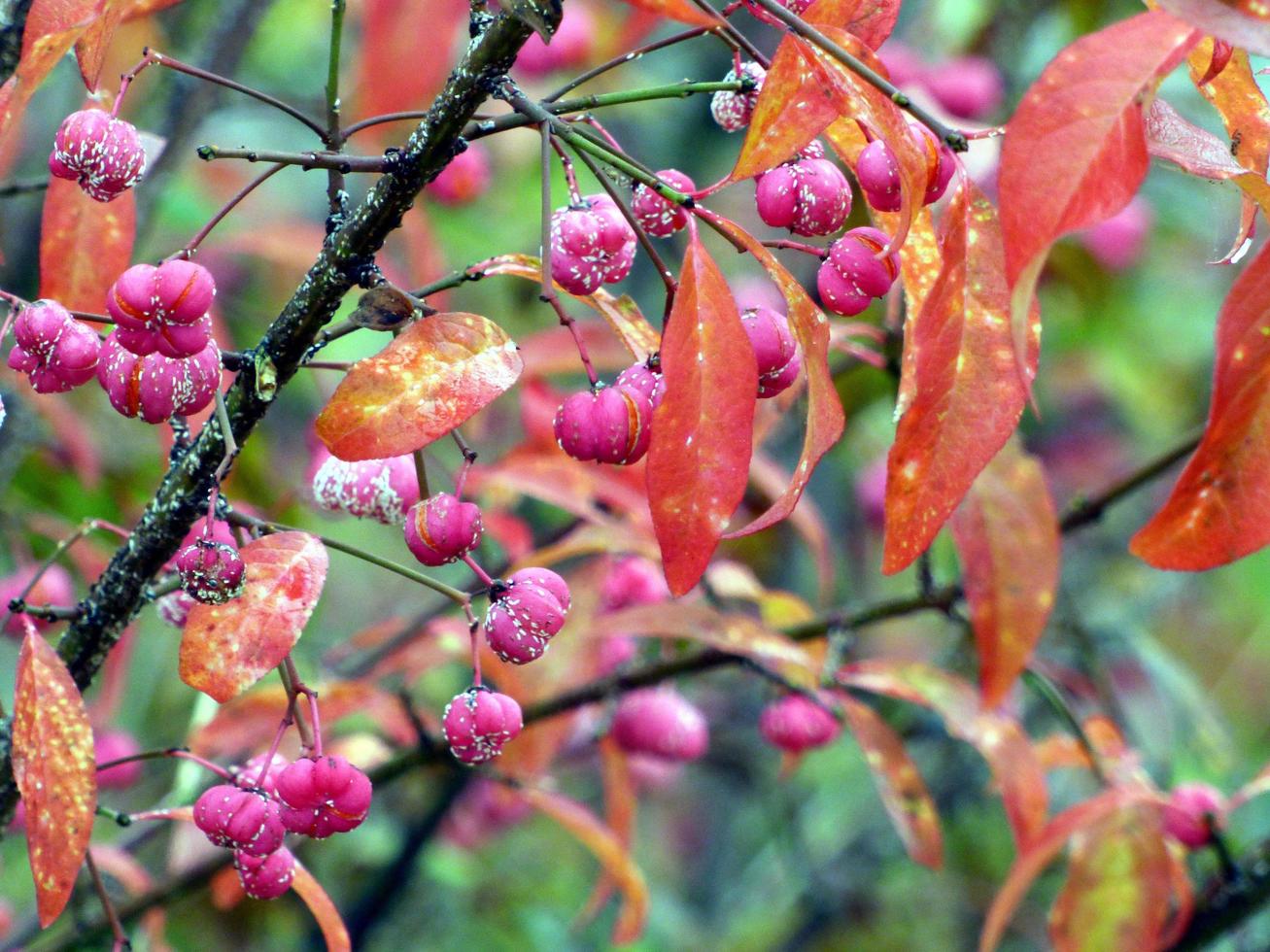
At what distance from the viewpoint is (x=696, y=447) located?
0.59 meters

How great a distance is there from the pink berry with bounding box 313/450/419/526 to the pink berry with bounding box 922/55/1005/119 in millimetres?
1620

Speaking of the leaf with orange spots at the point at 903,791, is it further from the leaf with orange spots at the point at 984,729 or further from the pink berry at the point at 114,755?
the pink berry at the point at 114,755

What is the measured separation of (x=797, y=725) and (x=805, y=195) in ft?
2.86

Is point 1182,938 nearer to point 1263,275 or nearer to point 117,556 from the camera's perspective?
point 1263,275

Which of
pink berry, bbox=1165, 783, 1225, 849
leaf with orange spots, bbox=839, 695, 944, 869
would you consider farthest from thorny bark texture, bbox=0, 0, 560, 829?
pink berry, bbox=1165, 783, 1225, 849

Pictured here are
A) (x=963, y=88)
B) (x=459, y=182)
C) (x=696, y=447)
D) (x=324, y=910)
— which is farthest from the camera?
(x=963, y=88)

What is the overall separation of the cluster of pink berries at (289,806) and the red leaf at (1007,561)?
48cm

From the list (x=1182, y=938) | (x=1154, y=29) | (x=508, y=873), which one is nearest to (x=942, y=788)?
(x=508, y=873)

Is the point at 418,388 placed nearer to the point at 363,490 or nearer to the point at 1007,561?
the point at 363,490

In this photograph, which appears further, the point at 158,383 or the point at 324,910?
the point at 324,910

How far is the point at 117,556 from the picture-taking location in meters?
0.75

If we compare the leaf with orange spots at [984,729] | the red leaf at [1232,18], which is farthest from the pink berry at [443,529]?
the leaf with orange spots at [984,729]

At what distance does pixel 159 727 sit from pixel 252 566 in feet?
5.28

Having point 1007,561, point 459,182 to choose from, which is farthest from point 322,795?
point 459,182
